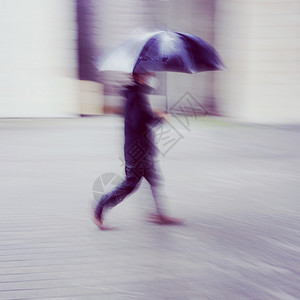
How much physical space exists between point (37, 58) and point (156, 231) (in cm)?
875

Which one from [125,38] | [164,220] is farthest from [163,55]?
[125,38]

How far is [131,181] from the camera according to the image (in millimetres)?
4223

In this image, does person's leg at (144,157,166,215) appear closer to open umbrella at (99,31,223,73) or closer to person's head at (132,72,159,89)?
person's head at (132,72,159,89)

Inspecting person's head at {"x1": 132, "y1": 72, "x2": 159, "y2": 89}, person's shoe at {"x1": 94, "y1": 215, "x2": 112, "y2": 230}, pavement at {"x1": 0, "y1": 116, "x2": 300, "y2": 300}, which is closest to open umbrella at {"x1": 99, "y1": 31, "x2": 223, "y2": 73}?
person's head at {"x1": 132, "y1": 72, "x2": 159, "y2": 89}

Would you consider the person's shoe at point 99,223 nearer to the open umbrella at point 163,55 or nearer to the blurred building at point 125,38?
the open umbrella at point 163,55

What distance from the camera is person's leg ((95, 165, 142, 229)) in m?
4.21

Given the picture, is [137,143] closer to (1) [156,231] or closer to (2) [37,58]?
(1) [156,231]

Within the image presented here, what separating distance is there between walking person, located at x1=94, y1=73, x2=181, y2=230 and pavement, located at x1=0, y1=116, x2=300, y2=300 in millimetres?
368

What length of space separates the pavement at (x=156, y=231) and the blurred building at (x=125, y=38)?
3980 millimetres

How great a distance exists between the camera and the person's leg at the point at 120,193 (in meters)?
4.21

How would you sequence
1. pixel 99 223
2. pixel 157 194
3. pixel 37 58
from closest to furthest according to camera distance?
pixel 99 223 → pixel 157 194 → pixel 37 58

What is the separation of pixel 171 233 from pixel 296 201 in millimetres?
1994

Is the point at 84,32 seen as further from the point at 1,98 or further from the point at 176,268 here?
the point at 176,268

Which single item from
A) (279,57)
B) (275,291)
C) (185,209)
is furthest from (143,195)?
(279,57)
